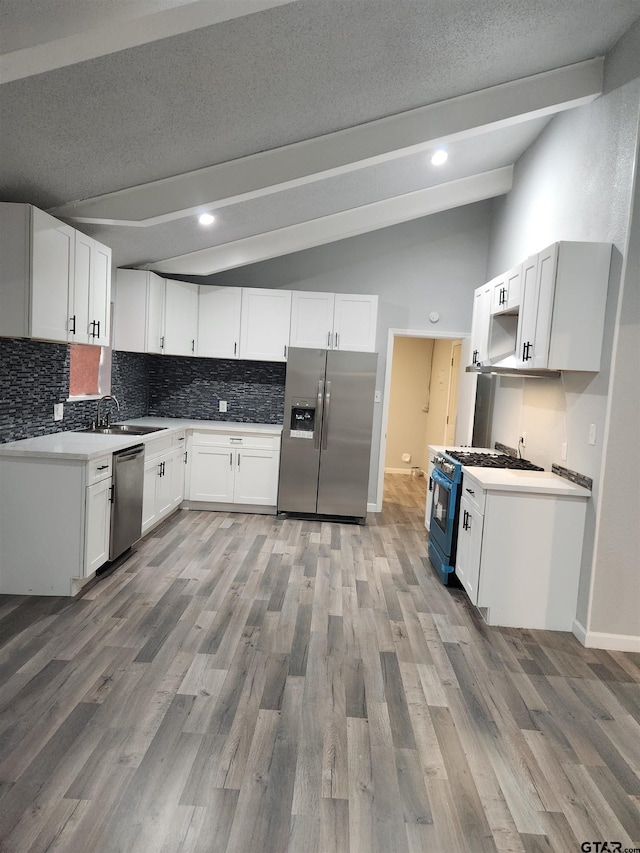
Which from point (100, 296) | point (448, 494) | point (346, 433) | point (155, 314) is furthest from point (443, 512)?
point (155, 314)

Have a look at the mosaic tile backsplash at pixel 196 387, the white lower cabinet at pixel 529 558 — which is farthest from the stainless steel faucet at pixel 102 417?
the white lower cabinet at pixel 529 558

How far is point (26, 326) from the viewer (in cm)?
344

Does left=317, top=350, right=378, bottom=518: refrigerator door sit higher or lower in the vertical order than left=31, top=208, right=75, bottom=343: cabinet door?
lower

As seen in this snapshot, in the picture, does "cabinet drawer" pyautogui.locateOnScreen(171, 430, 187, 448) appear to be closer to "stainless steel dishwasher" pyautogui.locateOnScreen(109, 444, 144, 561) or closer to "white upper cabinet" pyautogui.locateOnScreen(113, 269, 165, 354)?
"white upper cabinet" pyautogui.locateOnScreen(113, 269, 165, 354)

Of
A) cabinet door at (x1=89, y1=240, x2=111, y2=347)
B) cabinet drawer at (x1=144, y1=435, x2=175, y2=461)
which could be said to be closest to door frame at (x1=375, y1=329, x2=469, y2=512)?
cabinet drawer at (x1=144, y1=435, x2=175, y2=461)

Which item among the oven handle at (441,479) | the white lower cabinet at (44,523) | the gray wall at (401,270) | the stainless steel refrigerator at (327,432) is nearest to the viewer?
the white lower cabinet at (44,523)

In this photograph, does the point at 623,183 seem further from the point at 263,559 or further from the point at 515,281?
the point at 263,559

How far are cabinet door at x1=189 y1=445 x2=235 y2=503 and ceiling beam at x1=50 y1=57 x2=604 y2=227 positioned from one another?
9.12 ft

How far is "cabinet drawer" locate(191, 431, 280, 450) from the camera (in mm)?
6199

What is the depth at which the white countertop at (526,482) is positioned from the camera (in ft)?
12.0

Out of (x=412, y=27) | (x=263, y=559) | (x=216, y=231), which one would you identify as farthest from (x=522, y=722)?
(x=216, y=231)

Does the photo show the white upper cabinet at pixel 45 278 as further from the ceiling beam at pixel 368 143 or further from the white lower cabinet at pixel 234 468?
the white lower cabinet at pixel 234 468

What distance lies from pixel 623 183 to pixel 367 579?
3.02 m

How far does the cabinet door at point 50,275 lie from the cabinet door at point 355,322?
3028mm
